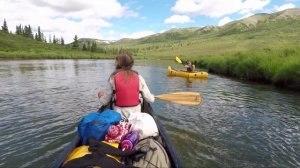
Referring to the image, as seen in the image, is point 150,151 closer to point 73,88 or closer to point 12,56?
point 73,88

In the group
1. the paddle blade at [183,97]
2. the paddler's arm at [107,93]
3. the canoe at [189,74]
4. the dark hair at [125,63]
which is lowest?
the canoe at [189,74]

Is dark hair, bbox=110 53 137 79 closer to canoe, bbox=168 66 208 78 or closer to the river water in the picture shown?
the river water

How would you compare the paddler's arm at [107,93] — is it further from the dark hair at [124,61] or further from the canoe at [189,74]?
the canoe at [189,74]

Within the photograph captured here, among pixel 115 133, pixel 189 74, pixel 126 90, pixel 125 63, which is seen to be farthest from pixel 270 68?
pixel 115 133

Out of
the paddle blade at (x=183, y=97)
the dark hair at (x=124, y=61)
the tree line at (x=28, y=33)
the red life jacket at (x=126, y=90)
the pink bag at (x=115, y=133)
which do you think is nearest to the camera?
the pink bag at (x=115, y=133)

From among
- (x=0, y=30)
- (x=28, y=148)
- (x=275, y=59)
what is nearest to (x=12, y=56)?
(x=275, y=59)

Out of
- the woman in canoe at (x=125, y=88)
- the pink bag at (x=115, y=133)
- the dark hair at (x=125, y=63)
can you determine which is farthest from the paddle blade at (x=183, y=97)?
A: the pink bag at (x=115, y=133)

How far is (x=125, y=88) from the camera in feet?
23.2

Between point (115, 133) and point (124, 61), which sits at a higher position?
point (124, 61)

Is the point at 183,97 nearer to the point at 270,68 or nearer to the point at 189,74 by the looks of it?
the point at 270,68

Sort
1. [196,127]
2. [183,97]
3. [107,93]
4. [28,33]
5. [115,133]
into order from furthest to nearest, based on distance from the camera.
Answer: [28,33] < [183,97] < [196,127] < [107,93] < [115,133]

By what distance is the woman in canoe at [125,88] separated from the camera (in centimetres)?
695

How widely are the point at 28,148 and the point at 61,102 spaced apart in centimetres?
669

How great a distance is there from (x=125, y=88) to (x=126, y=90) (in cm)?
6
